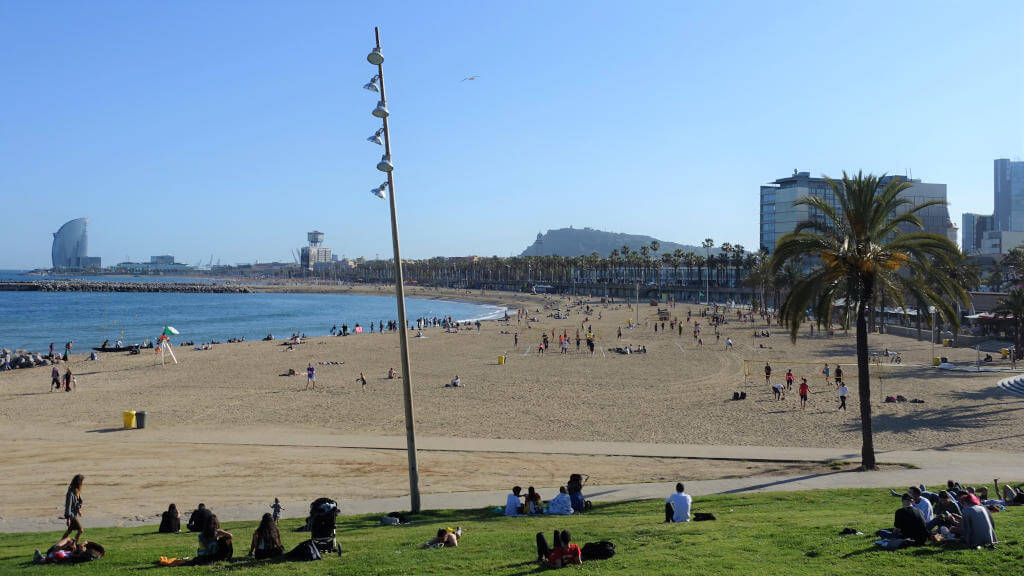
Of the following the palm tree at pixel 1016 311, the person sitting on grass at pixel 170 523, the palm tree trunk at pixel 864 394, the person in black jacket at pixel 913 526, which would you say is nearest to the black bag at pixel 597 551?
the person in black jacket at pixel 913 526

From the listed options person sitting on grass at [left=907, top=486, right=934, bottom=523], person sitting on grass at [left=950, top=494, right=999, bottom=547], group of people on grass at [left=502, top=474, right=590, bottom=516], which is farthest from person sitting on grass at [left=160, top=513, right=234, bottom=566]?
person sitting on grass at [left=907, top=486, right=934, bottom=523]

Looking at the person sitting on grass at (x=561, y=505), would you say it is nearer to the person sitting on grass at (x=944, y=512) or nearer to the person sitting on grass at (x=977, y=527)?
the person sitting on grass at (x=944, y=512)

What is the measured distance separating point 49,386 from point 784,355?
134 ft

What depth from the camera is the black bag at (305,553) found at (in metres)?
8.38

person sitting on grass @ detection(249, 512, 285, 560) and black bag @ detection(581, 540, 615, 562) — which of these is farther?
person sitting on grass @ detection(249, 512, 285, 560)

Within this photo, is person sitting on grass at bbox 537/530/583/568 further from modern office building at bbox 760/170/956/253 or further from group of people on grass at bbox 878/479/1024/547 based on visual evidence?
modern office building at bbox 760/170/956/253

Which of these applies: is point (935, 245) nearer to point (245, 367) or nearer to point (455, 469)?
point (455, 469)

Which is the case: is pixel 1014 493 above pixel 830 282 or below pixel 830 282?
below

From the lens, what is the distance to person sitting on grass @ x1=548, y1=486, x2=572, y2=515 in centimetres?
1155

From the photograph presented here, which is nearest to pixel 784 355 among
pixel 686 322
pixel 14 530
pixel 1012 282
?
pixel 1012 282

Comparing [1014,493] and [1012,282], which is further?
[1012,282]

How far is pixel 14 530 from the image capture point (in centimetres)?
1132

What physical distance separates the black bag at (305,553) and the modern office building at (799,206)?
102486 millimetres

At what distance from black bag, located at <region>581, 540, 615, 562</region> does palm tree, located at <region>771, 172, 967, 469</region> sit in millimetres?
8496
